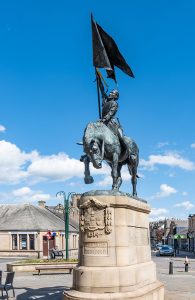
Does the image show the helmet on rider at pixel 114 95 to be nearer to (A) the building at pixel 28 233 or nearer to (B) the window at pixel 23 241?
(A) the building at pixel 28 233

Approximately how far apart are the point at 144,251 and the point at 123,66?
5639 millimetres

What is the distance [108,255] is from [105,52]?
19.2ft

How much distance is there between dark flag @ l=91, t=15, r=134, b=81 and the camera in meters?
12.7

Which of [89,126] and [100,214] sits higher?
[89,126]

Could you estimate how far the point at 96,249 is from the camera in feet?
34.8

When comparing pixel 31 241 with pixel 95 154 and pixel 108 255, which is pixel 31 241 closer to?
pixel 95 154

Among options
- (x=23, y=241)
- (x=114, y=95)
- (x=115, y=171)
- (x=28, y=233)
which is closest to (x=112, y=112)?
(x=114, y=95)

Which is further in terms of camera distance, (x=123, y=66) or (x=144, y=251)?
(x=123, y=66)

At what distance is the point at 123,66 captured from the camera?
1346cm

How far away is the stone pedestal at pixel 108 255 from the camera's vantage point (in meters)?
10.2

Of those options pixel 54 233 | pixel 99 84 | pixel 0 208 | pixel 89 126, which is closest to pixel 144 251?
pixel 89 126

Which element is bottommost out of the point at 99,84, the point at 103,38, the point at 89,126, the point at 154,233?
the point at 154,233

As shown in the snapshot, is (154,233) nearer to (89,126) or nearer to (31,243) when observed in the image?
(31,243)

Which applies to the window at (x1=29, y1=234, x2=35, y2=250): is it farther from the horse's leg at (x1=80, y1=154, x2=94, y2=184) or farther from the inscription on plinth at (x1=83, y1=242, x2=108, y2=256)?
the inscription on plinth at (x1=83, y1=242, x2=108, y2=256)
